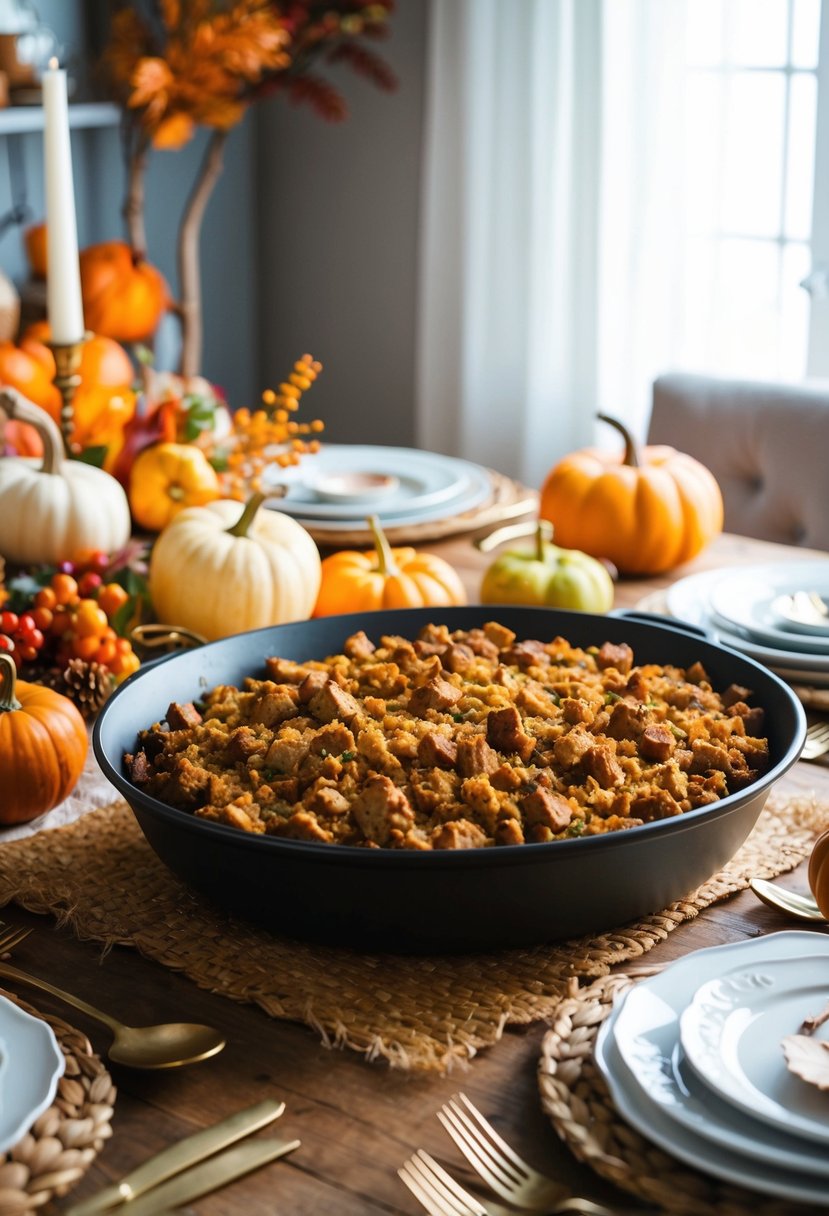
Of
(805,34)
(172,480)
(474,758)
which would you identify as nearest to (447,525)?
(172,480)

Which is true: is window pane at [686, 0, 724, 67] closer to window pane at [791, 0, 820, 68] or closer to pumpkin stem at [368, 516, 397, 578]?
window pane at [791, 0, 820, 68]

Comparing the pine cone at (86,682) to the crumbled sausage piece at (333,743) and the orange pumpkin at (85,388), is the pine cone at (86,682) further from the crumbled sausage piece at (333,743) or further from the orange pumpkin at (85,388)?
the orange pumpkin at (85,388)

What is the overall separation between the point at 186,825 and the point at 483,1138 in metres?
0.28

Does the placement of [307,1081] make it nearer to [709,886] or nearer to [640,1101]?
[640,1101]

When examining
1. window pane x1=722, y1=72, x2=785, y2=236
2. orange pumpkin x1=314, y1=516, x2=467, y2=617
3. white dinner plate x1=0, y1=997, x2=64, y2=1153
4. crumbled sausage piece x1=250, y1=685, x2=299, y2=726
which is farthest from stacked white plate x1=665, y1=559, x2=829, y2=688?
window pane x1=722, y1=72, x2=785, y2=236

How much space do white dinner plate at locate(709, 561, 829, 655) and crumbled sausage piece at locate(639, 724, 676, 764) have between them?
0.44m

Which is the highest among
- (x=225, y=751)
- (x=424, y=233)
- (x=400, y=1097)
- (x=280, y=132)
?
(x=280, y=132)

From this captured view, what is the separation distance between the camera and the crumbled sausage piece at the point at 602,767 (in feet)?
3.22

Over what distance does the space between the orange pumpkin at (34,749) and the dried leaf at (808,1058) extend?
0.66 meters

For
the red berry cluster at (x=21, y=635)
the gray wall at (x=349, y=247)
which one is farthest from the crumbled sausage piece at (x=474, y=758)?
the gray wall at (x=349, y=247)

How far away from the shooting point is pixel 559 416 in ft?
11.9

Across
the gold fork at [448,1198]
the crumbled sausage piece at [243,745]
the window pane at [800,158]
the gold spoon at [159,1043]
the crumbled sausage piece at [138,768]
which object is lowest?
the gold fork at [448,1198]

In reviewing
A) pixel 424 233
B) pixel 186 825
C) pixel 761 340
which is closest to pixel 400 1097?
pixel 186 825

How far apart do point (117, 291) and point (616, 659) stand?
2.33 meters
